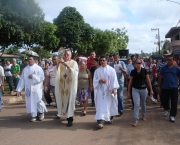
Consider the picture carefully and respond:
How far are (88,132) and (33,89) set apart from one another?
233 cm

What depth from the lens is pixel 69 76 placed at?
7.49 m

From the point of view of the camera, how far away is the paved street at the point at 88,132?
5.76 meters

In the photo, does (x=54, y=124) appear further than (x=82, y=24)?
No

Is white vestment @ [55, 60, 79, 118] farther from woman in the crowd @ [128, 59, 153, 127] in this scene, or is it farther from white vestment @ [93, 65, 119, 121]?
woman in the crowd @ [128, 59, 153, 127]

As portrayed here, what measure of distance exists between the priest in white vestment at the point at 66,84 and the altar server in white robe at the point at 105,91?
64cm

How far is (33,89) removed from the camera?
26.0 feet

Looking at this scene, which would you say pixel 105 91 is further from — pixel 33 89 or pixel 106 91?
pixel 33 89

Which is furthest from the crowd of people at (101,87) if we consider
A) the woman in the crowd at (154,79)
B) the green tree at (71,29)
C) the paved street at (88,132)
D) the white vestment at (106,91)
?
the green tree at (71,29)

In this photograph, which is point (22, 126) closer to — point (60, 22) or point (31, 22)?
point (31, 22)

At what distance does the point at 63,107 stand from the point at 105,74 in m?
1.45

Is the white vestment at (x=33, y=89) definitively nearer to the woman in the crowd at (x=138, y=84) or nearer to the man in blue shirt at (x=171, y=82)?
the woman in the crowd at (x=138, y=84)

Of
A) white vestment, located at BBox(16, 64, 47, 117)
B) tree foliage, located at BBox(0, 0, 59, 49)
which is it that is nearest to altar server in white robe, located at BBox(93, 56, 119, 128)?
white vestment, located at BBox(16, 64, 47, 117)

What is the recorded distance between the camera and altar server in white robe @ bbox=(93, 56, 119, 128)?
7004 mm

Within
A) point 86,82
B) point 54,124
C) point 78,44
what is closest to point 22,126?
point 54,124
